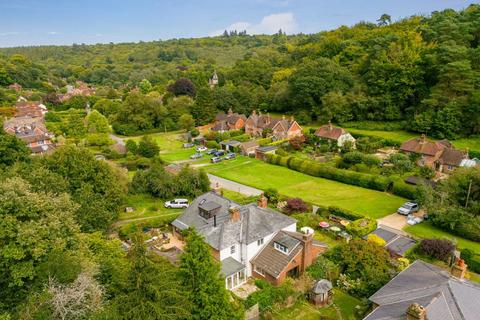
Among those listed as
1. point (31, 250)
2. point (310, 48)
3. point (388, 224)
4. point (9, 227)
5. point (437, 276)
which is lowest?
point (388, 224)

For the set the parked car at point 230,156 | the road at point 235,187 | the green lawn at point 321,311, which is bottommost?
the green lawn at point 321,311

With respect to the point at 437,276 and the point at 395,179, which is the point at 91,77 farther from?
the point at 437,276

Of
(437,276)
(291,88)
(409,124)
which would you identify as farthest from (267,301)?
(291,88)

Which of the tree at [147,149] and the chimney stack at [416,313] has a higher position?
the chimney stack at [416,313]

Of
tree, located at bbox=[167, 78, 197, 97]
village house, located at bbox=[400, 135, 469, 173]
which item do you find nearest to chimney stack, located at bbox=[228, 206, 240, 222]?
village house, located at bbox=[400, 135, 469, 173]

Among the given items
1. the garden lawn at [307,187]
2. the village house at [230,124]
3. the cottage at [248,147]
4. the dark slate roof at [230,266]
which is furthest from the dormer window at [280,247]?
the village house at [230,124]

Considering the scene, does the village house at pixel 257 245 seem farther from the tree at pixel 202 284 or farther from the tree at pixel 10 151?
the tree at pixel 10 151

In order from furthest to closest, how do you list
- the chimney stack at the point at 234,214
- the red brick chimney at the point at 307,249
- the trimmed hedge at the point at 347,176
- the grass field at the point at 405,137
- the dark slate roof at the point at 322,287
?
the grass field at the point at 405,137 < the trimmed hedge at the point at 347,176 < the chimney stack at the point at 234,214 < the red brick chimney at the point at 307,249 < the dark slate roof at the point at 322,287
